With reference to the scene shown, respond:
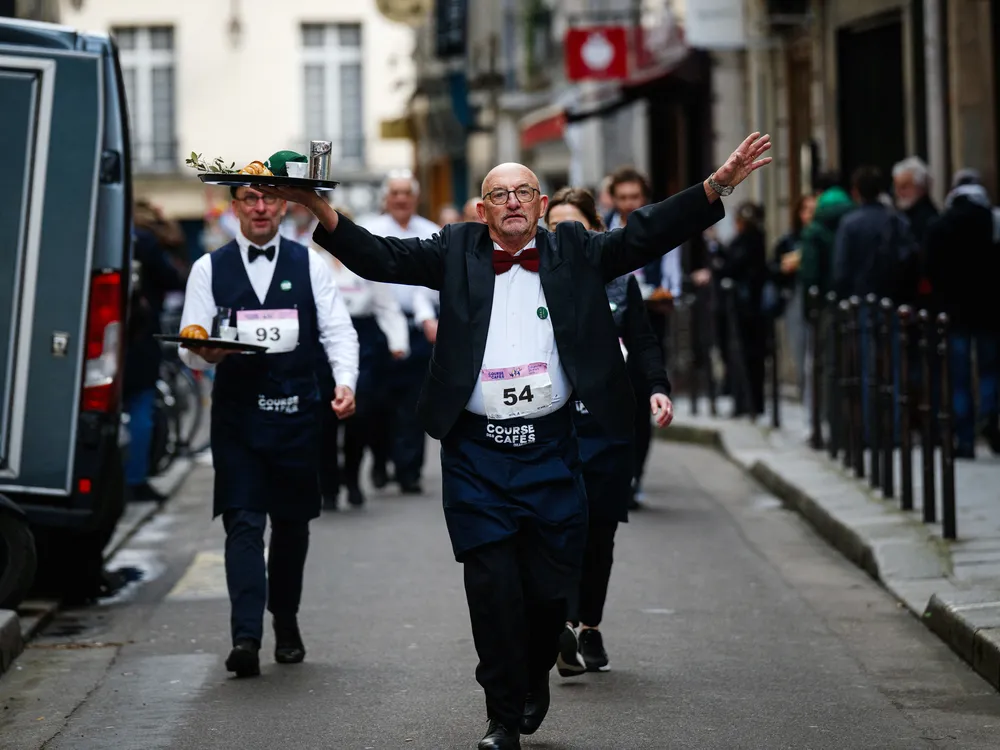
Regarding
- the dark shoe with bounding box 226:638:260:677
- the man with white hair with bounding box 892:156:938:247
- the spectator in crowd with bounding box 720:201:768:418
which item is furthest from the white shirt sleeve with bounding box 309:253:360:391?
the spectator in crowd with bounding box 720:201:768:418

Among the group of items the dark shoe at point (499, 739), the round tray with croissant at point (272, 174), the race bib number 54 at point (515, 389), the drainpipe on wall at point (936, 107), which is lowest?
the dark shoe at point (499, 739)

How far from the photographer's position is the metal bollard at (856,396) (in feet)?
41.1

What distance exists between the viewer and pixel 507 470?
6281 millimetres

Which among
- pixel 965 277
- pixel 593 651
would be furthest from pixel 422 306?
pixel 593 651

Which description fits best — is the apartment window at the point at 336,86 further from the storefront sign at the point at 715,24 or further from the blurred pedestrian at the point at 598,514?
the blurred pedestrian at the point at 598,514

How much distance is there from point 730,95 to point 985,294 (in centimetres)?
1093

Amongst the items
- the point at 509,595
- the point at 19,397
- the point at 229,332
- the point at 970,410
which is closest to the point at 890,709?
the point at 509,595

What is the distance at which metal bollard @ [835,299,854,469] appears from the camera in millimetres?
12688

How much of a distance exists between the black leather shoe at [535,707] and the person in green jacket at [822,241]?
29.3 feet

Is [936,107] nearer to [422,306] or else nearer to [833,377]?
[833,377]

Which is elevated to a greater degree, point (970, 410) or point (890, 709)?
point (970, 410)

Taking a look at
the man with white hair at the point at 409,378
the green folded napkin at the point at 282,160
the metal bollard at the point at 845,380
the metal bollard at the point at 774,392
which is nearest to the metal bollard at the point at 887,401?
the metal bollard at the point at 845,380

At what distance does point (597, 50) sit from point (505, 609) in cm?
2164

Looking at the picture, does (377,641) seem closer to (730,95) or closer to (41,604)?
(41,604)
